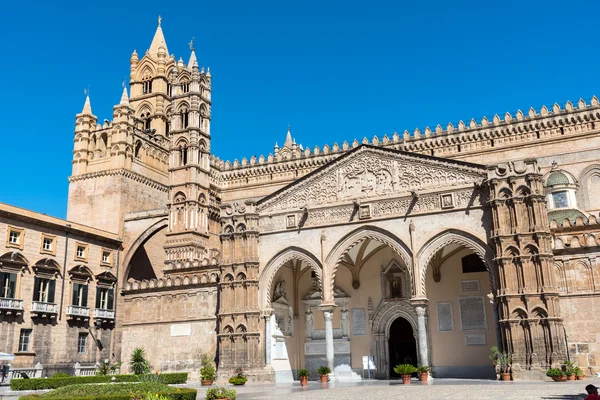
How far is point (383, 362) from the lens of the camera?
109 feet

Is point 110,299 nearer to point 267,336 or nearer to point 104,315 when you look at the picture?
point 104,315

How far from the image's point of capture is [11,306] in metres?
33.6

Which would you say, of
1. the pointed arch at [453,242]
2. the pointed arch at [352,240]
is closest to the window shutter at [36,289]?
the pointed arch at [352,240]

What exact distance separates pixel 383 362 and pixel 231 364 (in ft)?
27.8

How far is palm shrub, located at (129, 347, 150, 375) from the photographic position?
35500 millimetres

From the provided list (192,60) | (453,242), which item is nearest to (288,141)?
(192,60)

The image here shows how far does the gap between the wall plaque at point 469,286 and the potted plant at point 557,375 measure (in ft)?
26.3

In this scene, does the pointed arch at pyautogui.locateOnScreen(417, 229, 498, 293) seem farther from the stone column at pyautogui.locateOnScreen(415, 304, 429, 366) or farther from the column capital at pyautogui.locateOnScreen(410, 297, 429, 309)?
the stone column at pyautogui.locateOnScreen(415, 304, 429, 366)

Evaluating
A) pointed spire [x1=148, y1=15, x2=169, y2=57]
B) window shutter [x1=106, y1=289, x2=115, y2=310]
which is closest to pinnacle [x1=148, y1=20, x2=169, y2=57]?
pointed spire [x1=148, y1=15, x2=169, y2=57]

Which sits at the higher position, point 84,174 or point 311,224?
point 84,174

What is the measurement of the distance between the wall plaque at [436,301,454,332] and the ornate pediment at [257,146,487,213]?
22.5 ft

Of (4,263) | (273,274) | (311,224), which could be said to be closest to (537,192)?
(311,224)

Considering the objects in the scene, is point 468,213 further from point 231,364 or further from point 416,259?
Answer: point 231,364

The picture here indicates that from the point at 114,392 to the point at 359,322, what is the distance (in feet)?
63.6
